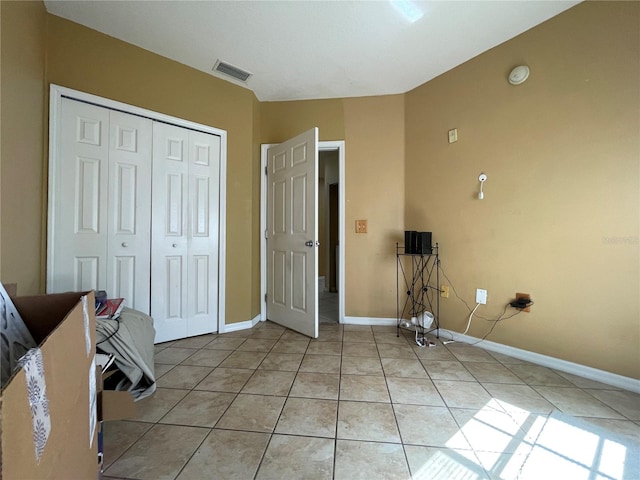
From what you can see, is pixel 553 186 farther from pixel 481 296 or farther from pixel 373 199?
pixel 373 199

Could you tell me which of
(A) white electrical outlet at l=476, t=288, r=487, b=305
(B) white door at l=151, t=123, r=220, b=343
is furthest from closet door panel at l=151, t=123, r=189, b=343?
(A) white electrical outlet at l=476, t=288, r=487, b=305

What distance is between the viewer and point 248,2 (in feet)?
5.26

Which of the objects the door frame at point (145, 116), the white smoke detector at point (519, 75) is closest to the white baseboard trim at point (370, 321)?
the door frame at point (145, 116)

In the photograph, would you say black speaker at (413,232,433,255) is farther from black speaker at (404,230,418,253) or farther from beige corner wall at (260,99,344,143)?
beige corner wall at (260,99,344,143)

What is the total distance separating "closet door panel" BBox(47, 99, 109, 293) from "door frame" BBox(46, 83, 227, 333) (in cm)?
1

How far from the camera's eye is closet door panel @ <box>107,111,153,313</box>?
1885 mm

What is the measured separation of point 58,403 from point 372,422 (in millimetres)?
1215

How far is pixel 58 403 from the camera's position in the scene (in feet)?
1.56

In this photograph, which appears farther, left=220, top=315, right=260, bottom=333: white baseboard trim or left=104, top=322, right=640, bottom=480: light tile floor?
left=220, top=315, right=260, bottom=333: white baseboard trim

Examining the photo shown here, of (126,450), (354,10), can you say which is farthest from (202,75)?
(126,450)

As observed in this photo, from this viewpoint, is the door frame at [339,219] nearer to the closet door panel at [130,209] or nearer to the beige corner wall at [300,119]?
the beige corner wall at [300,119]

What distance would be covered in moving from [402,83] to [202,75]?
1960mm

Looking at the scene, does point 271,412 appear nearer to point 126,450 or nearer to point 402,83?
point 126,450

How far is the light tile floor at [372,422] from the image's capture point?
0.97 metres
